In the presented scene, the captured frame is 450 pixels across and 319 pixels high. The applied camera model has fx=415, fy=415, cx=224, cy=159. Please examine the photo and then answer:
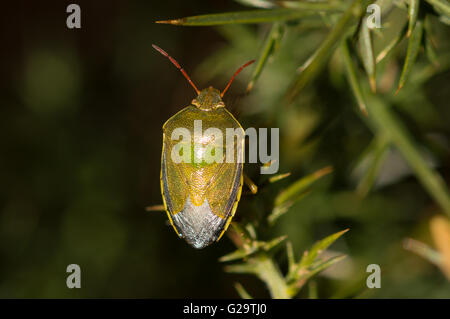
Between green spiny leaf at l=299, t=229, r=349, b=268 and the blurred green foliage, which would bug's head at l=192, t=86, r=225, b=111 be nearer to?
the blurred green foliage

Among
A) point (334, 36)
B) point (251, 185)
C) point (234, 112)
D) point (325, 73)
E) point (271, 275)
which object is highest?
point (325, 73)

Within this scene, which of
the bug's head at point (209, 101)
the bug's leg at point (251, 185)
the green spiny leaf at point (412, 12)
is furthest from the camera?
the bug's head at point (209, 101)

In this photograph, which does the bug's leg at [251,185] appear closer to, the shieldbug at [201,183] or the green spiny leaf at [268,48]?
the shieldbug at [201,183]

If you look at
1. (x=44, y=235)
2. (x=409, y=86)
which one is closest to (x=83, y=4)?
(x=44, y=235)

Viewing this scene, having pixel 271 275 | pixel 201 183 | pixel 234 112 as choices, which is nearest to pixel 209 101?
pixel 234 112

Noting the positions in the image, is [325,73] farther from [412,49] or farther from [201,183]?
[201,183]

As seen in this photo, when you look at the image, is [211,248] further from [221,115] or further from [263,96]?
[221,115]

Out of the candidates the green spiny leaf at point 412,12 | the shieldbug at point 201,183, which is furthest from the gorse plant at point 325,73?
the shieldbug at point 201,183
